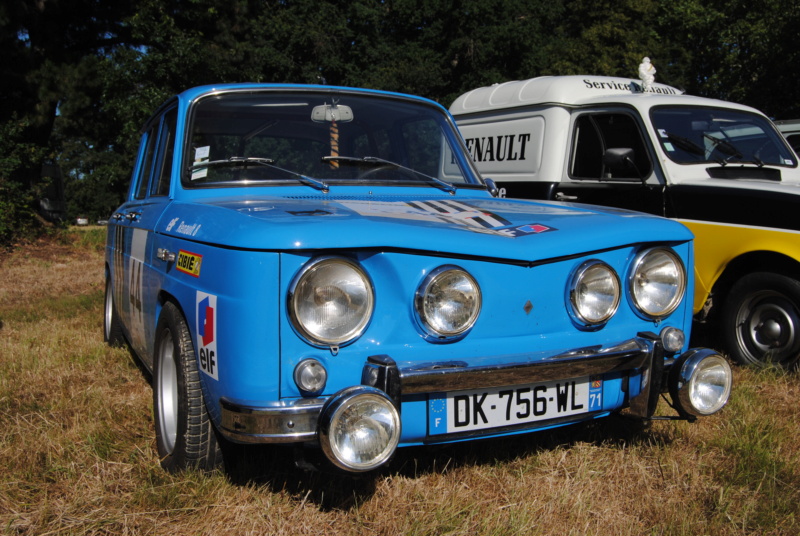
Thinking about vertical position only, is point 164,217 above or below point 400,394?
above

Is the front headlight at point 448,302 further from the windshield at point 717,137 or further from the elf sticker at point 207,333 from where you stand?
the windshield at point 717,137

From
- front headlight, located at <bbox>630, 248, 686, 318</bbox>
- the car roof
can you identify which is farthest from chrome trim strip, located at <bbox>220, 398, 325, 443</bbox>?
the car roof

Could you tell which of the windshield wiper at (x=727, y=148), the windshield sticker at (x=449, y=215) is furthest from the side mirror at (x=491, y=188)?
the windshield wiper at (x=727, y=148)

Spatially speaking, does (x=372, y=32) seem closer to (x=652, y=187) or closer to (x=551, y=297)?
(x=652, y=187)

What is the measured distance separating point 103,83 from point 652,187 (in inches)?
499

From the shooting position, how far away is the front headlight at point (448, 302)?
88.4 inches

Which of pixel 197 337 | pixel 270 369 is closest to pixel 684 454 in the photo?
pixel 270 369

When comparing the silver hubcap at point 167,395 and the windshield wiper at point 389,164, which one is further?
the windshield wiper at point 389,164

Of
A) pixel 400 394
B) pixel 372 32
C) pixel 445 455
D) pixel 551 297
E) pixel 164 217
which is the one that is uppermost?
pixel 372 32

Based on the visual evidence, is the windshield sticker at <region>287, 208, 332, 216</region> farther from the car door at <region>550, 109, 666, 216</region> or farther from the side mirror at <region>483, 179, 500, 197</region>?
the car door at <region>550, 109, 666, 216</region>

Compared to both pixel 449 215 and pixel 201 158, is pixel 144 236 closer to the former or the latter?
pixel 201 158

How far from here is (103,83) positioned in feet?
47.3

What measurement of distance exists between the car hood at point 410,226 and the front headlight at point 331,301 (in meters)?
0.08

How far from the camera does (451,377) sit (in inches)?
86.0
